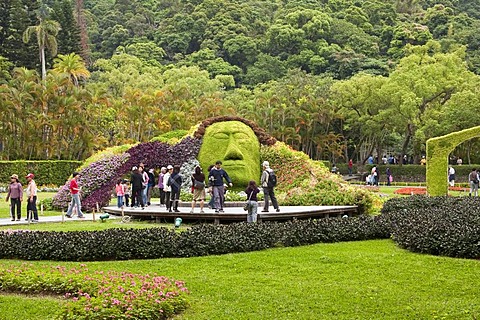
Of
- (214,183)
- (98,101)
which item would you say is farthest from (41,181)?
(214,183)

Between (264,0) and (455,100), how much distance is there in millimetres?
58111

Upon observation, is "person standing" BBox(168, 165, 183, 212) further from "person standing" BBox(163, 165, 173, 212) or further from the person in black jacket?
the person in black jacket

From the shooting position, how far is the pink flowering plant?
305 inches

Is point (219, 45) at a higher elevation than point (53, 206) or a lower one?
higher

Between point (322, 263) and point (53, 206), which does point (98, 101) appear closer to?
point (53, 206)

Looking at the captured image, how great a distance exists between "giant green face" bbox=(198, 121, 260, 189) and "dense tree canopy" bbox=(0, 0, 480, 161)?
21.1m

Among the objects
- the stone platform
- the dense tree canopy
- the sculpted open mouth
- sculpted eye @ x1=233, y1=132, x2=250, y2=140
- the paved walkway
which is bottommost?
the paved walkway

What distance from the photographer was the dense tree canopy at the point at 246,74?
42.8 meters

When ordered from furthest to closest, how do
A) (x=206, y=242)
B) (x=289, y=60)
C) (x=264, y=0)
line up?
1. (x=264, y=0)
2. (x=289, y=60)
3. (x=206, y=242)

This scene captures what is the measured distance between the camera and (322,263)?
11.5 m

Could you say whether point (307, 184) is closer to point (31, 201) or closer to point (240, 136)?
point (240, 136)

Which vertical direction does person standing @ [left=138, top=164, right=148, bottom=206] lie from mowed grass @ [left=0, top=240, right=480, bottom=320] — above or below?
above

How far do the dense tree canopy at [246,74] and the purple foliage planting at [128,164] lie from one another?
20.0 metres

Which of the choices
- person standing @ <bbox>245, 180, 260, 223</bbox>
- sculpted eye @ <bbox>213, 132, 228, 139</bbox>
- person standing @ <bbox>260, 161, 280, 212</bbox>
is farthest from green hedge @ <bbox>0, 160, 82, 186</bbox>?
person standing @ <bbox>245, 180, 260, 223</bbox>
